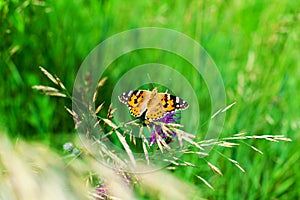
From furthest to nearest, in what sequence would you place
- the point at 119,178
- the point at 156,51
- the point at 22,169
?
the point at 156,51 < the point at 119,178 < the point at 22,169

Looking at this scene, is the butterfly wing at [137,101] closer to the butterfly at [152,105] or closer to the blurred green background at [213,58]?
the butterfly at [152,105]

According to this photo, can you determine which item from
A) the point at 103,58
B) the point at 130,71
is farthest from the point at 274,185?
the point at 103,58

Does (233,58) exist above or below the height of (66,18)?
below

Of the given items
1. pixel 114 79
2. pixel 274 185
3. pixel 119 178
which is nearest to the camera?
pixel 119 178

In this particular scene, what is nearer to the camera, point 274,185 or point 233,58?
point 274,185

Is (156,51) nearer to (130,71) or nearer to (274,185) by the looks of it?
(130,71)

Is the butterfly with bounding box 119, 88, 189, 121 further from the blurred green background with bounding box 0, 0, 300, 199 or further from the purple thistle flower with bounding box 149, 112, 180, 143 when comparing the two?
the blurred green background with bounding box 0, 0, 300, 199

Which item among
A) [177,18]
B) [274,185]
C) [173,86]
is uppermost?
[177,18]
